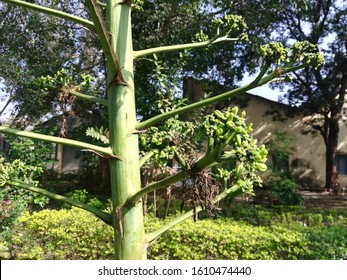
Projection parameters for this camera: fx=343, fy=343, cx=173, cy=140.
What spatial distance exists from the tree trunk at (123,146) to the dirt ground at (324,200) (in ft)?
37.1

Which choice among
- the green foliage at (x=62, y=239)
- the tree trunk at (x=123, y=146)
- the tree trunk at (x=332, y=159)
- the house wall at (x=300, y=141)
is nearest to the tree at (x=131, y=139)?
the tree trunk at (x=123, y=146)

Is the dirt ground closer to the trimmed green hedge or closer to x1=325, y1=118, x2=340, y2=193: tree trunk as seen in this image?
x1=325, y1=118, x2=340, y2=193: tree trunk

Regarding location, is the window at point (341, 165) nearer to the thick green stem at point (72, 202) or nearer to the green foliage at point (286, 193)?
the green foliage at point (286, 193)

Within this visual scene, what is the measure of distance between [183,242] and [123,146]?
3.63m

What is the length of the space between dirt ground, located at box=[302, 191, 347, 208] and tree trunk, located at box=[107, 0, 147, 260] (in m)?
11.3

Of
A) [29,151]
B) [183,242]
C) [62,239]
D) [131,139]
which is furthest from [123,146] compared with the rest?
[29,151]

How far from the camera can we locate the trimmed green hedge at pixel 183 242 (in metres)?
4.38

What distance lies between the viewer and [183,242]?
4762 millimetres

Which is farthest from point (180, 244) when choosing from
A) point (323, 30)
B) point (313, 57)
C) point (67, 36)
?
point (323, 30)

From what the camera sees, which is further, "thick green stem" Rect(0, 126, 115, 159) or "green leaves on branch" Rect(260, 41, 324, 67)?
"green leaves on branch" Rect(260, 41, 324, 67)

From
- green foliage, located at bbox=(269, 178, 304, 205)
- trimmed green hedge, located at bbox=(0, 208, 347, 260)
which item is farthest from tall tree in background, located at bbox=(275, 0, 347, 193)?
trimmed green hedge, located at bbox=(0, 208, 347, 260)

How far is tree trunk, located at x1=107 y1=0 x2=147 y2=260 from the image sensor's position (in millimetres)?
1375

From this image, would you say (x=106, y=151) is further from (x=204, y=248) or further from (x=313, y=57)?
(x=204, y=248)

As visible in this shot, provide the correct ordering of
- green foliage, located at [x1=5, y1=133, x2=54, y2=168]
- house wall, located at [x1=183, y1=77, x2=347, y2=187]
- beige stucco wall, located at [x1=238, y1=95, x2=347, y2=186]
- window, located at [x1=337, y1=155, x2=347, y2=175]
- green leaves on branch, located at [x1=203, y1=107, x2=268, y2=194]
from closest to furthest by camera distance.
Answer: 1. green leaves on branch, located at [x1=203, y1=107, x2=268, y2=194]
2. green foliage, located at [x1=5, y1=133, x2=54, y2=168]
3. house wall, located at [x1=183, y1=77, x2=347, y2=187]
4. beige stucco wall, located at [x1=238, y1=95, x2=347, y2=186]
5. window, located at [x1=337, y1=155, x2=347, y2=175]
